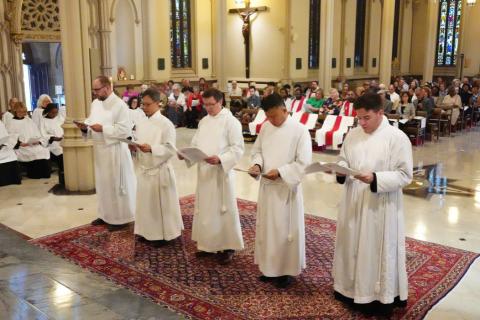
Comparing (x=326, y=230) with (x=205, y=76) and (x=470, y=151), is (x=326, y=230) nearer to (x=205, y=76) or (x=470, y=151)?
(x=470, y=151)

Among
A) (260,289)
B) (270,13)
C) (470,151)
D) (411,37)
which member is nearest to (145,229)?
(260,289)

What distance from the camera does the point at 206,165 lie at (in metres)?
5.11

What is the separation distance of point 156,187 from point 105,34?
32.6 ft

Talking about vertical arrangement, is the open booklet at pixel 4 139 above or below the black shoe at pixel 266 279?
above

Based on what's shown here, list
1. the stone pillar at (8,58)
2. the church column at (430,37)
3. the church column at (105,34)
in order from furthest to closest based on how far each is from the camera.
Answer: the church column at (430,37) → the church column at (105,34) → the stone pillar at (8,58)

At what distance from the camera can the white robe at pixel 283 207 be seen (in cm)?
441

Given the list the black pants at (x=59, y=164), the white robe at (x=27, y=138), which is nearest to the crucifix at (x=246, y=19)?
the black pants at (x=59, y=164)

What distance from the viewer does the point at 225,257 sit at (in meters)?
5.17

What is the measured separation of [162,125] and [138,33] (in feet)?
35.2

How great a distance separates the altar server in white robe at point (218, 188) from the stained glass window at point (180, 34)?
12.2 meters

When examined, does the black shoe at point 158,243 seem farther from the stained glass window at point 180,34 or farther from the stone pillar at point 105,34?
the stained glass window at point 180,34

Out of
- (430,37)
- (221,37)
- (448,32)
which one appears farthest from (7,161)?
(448,32)

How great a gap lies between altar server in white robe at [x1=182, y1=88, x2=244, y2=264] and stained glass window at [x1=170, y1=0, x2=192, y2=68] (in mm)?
12161

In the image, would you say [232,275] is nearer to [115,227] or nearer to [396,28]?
[115,227]
